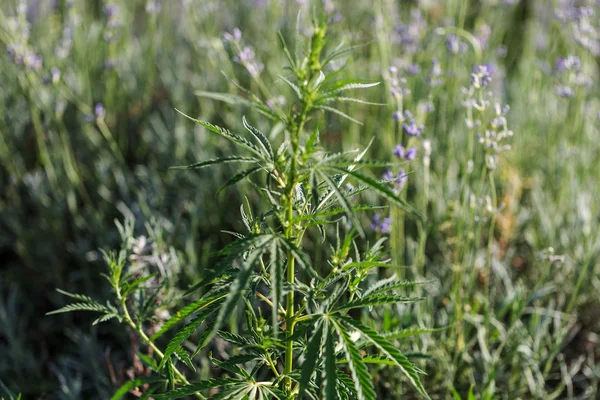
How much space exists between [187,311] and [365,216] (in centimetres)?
177

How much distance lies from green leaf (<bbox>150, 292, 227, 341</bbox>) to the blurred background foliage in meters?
0.62

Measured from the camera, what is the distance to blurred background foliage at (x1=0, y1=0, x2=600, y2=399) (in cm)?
214

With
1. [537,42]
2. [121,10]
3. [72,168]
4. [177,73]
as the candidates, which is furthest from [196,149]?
[537,42]

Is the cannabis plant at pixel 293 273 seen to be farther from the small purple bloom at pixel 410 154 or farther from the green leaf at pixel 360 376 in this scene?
the small purple bloom at pixel 410 154

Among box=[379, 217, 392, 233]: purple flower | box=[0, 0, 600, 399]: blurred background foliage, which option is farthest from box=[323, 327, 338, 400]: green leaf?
box=[379, 217, 392, 233]: purple flower

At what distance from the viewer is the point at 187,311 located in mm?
1146

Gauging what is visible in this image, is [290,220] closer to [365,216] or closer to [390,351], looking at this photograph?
[390,351]

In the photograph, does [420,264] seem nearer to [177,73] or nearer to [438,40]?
[438,40]

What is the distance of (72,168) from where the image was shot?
288cm

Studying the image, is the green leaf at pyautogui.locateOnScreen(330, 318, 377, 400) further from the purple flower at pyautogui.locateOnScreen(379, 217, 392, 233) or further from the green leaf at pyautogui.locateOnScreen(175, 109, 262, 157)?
the purple flower at pyautogui.locateOnScreen(379, 217, 392, 233)

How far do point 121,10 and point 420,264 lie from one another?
121 inches

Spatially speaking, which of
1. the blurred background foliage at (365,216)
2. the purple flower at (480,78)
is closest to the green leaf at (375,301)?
the blurred background foliage at (365,216)

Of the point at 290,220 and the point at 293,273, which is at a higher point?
the point at 290,220

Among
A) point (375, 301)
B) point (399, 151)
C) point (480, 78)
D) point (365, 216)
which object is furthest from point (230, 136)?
point (365, 216)
